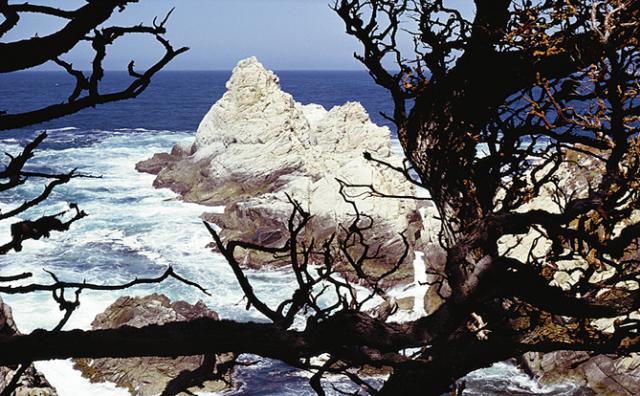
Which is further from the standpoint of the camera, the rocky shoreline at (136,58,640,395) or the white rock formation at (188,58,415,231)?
the white rock formation at (188,58,415,231)

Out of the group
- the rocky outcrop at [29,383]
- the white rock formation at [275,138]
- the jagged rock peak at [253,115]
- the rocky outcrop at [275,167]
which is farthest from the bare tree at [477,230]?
the jagged rock peak at [253,115]

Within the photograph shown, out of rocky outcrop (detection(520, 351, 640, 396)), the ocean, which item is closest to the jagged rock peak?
the ocean

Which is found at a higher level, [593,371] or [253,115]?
[253,115]

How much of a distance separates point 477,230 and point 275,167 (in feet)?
112

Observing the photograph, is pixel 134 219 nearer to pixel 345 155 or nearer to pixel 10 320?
pixel 345 155

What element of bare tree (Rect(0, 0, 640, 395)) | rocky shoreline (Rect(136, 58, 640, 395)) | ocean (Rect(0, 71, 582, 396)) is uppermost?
bare tree (Rect(0, 0, 640, 395))

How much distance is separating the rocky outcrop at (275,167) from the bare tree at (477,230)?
2247 cm

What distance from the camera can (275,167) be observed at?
37.9 metres

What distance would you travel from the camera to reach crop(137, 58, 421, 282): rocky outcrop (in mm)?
29531

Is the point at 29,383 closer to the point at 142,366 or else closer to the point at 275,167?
the point at 142,366

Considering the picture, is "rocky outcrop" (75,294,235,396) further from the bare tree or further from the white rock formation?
the white rock formation

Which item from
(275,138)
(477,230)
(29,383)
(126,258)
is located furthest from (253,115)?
(477,230)

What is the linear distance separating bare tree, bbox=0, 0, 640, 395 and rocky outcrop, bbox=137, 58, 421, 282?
22466 mm

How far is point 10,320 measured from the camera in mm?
13258
